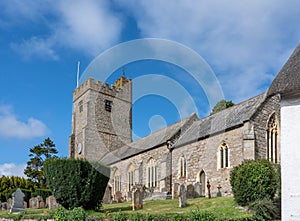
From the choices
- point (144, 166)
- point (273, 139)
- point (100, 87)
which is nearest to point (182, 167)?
point (144, 166)

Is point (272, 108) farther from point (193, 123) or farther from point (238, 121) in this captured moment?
point (193, 123)

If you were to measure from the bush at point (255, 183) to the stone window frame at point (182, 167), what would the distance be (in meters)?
11.6

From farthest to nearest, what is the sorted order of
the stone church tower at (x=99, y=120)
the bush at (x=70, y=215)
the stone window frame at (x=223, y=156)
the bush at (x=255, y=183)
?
1. the stone church tower at (x=99, y=120)
2. the stone window frame at (x=223, y=156)
3. the bush at (x=255, y=183)
4. the bush at (x=70, y=215)

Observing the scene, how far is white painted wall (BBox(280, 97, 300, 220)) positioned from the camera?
12.7 meters

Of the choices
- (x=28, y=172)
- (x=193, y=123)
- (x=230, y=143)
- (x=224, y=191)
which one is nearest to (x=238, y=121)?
(x=230, y=143)

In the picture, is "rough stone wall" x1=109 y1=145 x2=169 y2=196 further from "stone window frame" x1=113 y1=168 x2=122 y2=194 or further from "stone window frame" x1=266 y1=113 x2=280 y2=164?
"stone window frame" x1=266 y1=113 x2=280 y2=164

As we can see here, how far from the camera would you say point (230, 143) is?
23.4 metres

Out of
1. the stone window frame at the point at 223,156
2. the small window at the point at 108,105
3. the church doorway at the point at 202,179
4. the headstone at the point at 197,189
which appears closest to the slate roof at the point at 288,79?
the stone window frame at the point at 223,156

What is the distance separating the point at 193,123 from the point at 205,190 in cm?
821

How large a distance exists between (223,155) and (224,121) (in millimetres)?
2438

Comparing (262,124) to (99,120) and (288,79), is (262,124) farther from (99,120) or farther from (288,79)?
(99,120)

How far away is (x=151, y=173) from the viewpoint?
3338 centimetres

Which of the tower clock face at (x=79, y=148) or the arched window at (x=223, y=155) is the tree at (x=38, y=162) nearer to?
the tower clock face at (x=79, y=148)

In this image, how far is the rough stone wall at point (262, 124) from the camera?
2195cm
